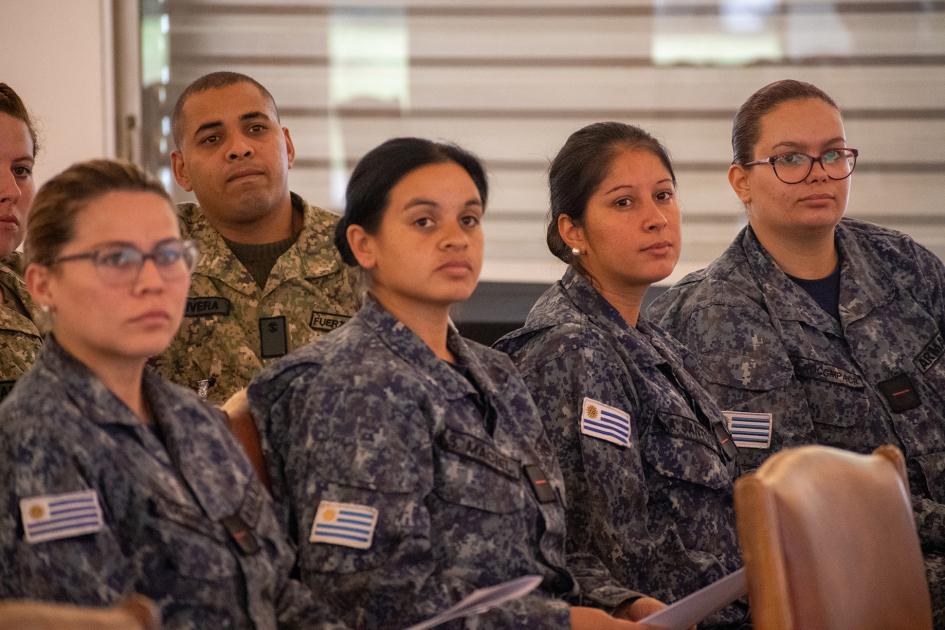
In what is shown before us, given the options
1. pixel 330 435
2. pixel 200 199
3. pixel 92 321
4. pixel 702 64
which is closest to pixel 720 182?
pixel 702 64

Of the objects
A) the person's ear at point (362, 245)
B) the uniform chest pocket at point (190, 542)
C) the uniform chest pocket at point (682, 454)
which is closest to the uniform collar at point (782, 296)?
the uniform chest pocket at point (682, 454)

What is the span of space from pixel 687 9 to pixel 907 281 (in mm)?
2099

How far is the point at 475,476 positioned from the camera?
2.22m

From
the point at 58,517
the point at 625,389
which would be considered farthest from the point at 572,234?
the point at 58,517

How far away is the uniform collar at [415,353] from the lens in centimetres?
230

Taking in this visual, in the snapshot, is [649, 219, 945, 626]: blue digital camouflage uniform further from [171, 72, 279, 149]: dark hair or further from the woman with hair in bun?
[171, 72, 279, 149]: dark hair

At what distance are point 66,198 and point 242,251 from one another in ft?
3.86

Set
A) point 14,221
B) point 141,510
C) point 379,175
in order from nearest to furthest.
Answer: point 141,510, point 379,175, point 14,221

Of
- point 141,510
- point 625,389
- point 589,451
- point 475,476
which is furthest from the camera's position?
point 625,389

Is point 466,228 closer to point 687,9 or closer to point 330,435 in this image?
point 330,435

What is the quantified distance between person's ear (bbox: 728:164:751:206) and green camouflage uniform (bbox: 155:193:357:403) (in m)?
1.01

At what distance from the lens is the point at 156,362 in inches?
116

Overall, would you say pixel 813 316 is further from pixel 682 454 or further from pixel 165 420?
pixel 165 420

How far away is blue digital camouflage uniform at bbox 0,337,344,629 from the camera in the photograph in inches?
68.2
